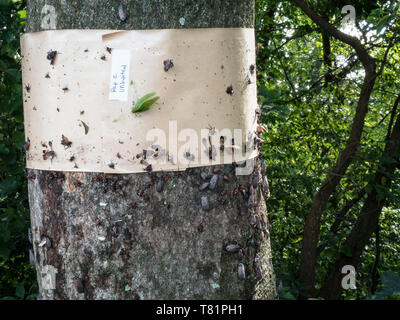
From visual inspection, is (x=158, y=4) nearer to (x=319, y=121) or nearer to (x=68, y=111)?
(x=68, y=111)

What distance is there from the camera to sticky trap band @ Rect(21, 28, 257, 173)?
1374mm

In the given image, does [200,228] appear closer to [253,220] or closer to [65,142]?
[253,220]

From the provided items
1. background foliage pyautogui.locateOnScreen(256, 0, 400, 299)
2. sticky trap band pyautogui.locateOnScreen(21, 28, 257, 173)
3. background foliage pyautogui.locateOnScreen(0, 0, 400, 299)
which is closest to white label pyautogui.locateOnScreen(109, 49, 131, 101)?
sticky trap band pyautogui.locateOnScreen(21, 28, 257, 173)

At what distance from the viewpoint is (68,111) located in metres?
1.41

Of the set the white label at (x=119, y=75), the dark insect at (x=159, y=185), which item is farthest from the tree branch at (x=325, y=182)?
the white label at (x=119, y=75)

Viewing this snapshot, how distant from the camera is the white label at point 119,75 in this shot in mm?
1368

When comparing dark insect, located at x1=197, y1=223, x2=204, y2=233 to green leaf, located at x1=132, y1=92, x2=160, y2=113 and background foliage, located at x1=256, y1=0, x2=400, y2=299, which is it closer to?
green leaf, located at x1=132, y1=92, x2=160, y2=113

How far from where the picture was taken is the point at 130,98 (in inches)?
54.0

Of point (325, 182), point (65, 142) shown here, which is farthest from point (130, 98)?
point (325, 182)

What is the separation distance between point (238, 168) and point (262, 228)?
29 centimetres

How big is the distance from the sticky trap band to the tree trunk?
0.04m

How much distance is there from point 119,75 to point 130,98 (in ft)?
0.26

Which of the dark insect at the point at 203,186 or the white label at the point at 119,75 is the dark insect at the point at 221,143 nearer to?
the dark insect at the point at 203,186

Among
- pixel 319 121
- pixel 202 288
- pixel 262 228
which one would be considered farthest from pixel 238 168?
pixel 319 121
